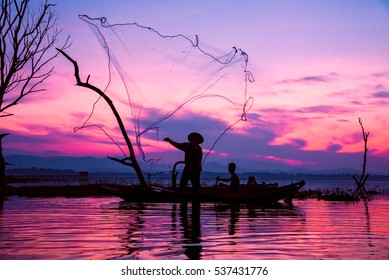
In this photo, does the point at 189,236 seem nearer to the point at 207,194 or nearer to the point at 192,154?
the point at 192,154

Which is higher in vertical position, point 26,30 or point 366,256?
Answer: point 26,30

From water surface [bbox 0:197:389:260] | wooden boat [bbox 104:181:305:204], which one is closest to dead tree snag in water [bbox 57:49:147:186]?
wooden boat [bbox 104:181:305:204]

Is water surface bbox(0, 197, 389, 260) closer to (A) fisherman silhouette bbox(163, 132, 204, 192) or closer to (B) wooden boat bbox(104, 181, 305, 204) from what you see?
(A) fisherman silhouette bbox(163, 132, 204, 192)

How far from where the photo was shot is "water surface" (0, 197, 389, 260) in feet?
30.5

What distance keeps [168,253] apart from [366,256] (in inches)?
126

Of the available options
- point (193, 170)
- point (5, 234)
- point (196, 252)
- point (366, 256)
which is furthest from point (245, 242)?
point (193, 170)

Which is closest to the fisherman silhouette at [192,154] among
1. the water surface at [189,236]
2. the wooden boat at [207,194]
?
the wooden boat at [207,194]

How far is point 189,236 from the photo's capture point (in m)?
11.3

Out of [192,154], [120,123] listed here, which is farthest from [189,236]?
[120,123]

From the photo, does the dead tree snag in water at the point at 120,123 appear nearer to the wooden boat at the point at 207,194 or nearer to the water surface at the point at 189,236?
the wooden boat at the point at 207,194

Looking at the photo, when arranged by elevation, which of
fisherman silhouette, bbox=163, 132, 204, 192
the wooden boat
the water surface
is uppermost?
fisherman silhouette, bbox=163, 132, 204, 192
